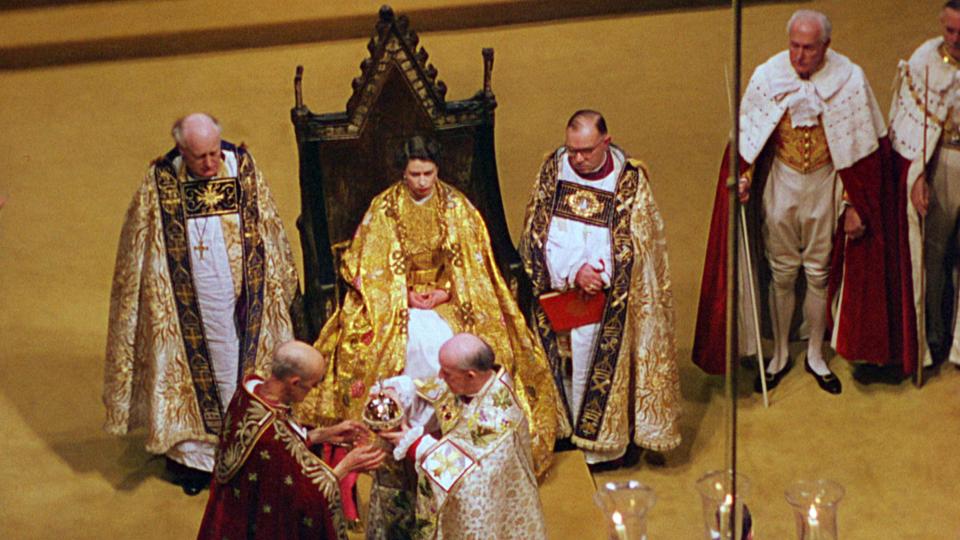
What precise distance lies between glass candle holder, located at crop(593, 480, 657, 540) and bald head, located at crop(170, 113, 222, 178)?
9.18 feet

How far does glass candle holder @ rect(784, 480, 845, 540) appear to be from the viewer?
6.75 m

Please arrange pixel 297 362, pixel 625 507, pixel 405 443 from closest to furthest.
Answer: pixel 625 507
pixel 297 362
pixel 405 443

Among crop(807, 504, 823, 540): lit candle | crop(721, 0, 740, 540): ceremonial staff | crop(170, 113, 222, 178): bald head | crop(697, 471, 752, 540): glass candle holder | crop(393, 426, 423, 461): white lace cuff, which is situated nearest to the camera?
crop(721, 0, 740, 540): ceremonial staff

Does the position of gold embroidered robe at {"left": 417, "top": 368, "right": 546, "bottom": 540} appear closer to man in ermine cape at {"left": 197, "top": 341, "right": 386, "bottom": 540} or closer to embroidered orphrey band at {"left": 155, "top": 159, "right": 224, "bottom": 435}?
man in ermine cape at {"left": 197, "top": 341, "right": 386, "bottom": 540}

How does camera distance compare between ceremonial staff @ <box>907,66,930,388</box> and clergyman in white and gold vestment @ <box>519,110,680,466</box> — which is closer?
clergyman in white and gold vestment @ <box>519,110,680,466</box>

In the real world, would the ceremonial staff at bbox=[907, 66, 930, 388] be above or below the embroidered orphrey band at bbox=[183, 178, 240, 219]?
below

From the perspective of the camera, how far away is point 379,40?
29.5 ft

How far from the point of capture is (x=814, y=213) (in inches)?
376

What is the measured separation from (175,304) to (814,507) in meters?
3.47

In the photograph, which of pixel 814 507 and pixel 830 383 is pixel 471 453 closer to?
pixel 814 507

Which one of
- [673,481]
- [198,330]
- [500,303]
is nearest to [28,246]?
[198,330]

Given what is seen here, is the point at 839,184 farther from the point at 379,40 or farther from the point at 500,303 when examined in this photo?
the point at 379,40

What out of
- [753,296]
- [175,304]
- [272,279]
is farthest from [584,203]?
[175,304]

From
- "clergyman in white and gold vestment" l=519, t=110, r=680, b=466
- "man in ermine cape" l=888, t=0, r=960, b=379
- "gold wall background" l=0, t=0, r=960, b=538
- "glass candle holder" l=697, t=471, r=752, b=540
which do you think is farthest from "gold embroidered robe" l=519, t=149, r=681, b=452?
"glass candle holder" l=697, t=471, r=752, b=540
